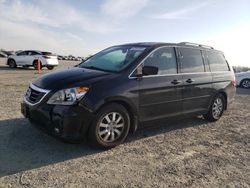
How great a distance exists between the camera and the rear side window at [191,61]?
6113mm

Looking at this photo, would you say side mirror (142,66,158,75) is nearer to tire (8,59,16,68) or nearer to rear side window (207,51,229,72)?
rear side window (207,51,229,72)

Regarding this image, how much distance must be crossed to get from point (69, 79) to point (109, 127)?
3.35ft

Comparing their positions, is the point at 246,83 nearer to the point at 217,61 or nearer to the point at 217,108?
the point at 217,61

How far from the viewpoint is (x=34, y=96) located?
190 inches

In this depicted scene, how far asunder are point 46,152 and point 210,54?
4583 millimetres

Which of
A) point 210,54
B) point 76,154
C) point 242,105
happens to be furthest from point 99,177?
point 242,105

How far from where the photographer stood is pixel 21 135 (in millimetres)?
5230

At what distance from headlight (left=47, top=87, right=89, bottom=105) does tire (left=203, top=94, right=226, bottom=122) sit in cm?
366

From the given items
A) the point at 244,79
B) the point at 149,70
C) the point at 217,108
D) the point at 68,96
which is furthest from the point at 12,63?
the point at 68,96

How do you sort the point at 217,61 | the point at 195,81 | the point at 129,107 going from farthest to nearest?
1. the point at 217,61
2. the point at 195,81
3. the point at 129,107

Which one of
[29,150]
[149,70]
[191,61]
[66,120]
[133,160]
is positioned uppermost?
[191,61]

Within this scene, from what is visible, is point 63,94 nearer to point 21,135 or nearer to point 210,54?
point 21,135

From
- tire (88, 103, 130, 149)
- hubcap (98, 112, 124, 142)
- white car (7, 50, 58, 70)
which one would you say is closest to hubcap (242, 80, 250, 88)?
tire (88, 103, 130, 149)

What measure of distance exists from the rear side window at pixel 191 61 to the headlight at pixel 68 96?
2.44m
